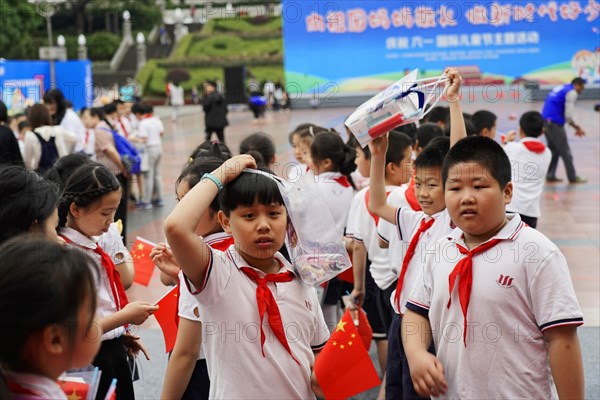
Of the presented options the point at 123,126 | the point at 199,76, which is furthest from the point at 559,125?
the point at 199,76

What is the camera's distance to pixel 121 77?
123 ft

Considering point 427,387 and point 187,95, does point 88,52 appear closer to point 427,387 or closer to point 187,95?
point 187,95

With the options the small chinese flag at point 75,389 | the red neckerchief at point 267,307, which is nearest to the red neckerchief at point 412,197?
the red neckerchief at point 267,307

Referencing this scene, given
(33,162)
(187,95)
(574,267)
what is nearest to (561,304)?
(574,267)

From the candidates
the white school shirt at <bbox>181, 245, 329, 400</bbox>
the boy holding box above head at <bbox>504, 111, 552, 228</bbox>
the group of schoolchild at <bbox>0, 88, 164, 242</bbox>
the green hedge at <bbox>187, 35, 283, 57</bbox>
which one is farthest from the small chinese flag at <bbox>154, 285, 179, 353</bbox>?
the green hedge at <bbox>187, 35, 283, 57</bbox>

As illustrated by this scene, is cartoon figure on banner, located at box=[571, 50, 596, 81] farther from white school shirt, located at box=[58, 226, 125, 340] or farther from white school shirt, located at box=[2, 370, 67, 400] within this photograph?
white school shirt, located at box=[2, 370, 67, 400]

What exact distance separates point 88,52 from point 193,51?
22.6ft

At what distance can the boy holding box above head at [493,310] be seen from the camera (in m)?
2.03

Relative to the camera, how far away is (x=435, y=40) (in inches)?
741

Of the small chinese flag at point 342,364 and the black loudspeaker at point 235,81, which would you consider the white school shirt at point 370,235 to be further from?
the black loudspeaker at point 235,81

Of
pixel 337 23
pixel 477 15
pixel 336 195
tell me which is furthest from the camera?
pixel 337 23

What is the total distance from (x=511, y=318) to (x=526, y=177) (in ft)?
11.3

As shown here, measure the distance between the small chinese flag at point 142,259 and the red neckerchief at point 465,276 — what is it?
1370mm

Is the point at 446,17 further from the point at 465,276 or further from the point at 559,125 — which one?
the point at 465,276
